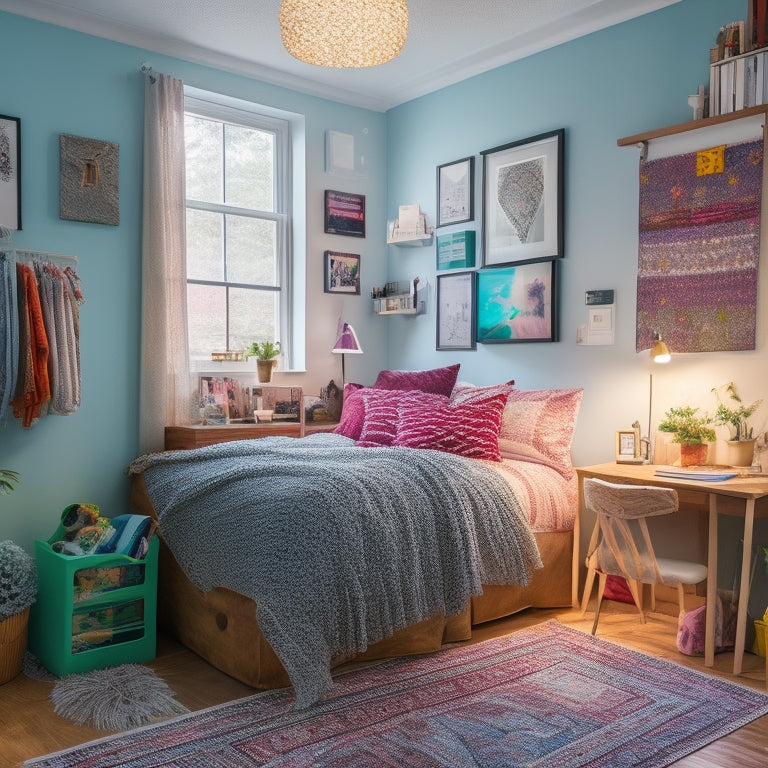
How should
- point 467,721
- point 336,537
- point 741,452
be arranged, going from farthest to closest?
point 741,452 → point 336,537 → point 467,721

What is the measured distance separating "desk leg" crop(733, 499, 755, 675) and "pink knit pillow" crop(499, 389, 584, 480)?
955mm

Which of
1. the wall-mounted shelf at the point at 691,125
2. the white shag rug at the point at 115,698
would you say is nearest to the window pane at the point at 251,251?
the wall-mounted shelf at the point at 691,125

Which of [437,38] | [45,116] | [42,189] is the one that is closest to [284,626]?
[42,189]

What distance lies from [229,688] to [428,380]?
1.98 metres

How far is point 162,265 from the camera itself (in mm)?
3908

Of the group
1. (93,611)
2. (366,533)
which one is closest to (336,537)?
(366,533)

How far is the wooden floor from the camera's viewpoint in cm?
219

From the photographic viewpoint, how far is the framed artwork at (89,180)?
12.0 feet

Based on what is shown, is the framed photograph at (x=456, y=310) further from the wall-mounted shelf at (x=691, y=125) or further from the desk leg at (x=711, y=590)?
the desk leg at (x=711, y=590)

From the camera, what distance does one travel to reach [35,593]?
112 inches

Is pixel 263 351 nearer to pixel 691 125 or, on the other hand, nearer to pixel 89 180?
pixel 89 180

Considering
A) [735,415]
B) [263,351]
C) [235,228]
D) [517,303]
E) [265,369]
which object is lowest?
[735,415]

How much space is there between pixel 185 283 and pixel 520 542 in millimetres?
2179

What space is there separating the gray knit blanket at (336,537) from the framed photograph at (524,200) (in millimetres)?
1392
